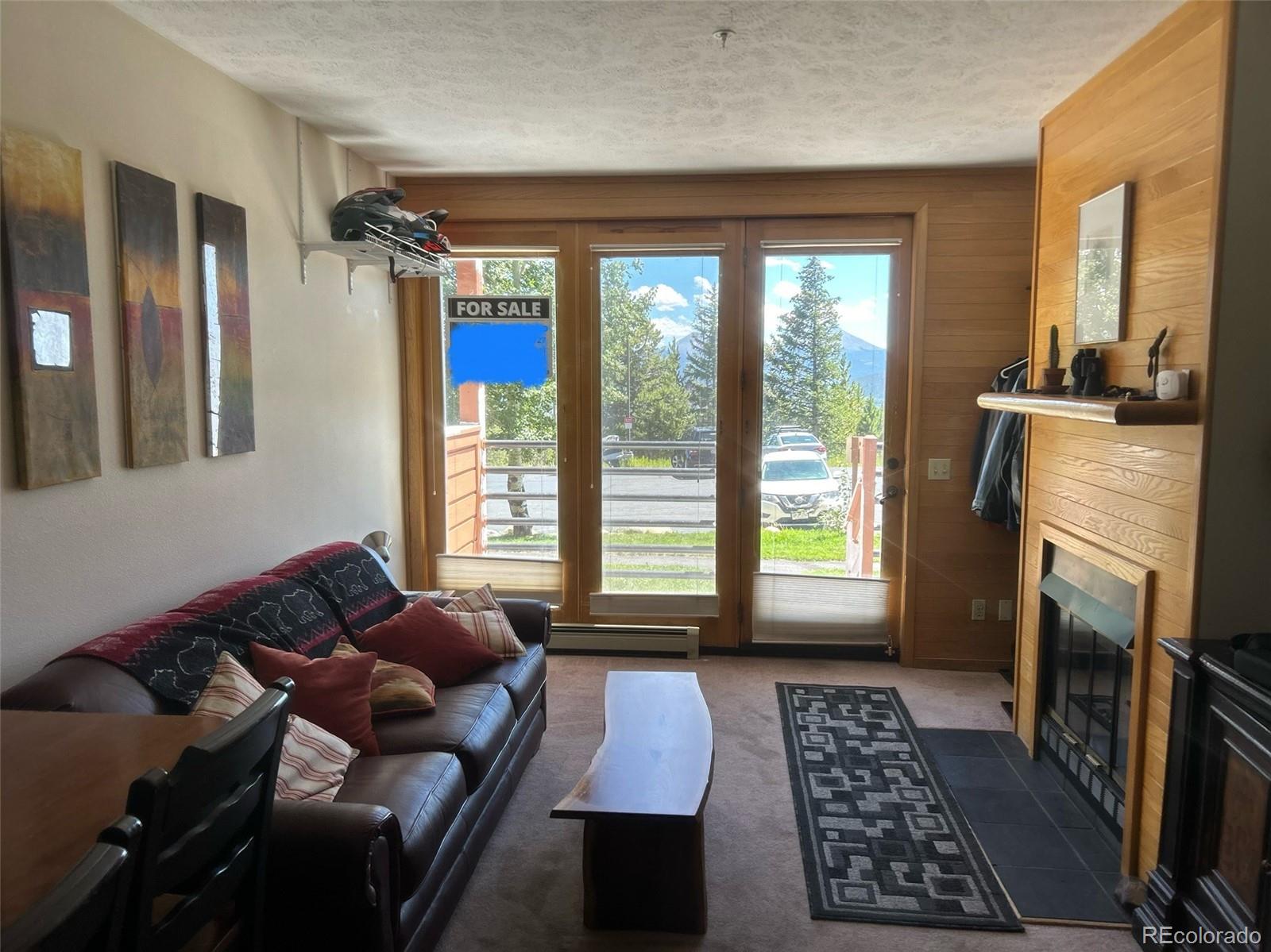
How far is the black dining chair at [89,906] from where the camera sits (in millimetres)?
828

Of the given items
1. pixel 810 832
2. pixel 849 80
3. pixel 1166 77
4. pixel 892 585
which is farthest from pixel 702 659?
pixel 1166 77

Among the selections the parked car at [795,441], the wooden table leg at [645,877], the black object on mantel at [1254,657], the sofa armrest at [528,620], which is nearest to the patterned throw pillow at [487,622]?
the sofa armrest at [528,620]

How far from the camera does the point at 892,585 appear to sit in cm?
475

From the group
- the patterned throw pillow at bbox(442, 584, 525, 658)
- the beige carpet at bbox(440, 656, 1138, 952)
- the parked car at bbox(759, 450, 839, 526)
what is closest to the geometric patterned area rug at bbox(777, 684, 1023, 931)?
the beige carpet at bbox(440, 656, 1138, 952)

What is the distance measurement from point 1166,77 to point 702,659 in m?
3.38

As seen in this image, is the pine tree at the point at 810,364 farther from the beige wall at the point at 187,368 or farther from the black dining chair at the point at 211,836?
the black dining chair at the point at 211,836

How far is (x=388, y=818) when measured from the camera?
6.22 ft

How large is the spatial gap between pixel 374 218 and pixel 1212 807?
11.6 ft

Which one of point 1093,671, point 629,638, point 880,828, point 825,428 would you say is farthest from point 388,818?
point 825,428

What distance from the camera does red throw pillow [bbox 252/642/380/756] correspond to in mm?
2428

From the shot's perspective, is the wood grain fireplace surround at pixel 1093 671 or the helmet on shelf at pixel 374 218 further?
the helmet on shelf at pixel 374 218

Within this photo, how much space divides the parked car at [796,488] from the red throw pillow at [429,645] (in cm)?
210

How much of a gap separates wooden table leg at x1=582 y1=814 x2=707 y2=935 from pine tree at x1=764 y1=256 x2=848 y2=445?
2.79m

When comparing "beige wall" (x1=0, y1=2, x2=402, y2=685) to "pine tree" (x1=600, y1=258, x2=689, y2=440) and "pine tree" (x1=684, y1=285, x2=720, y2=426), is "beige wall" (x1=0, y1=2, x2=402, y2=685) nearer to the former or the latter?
"pine tree" (x1=600, y1=258, x2=689, y2=440)
